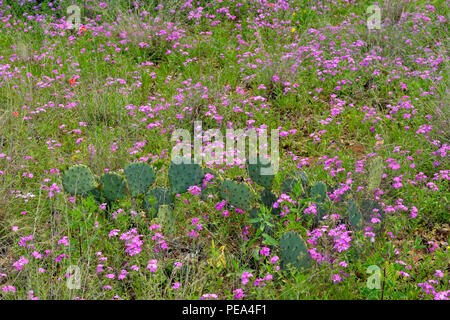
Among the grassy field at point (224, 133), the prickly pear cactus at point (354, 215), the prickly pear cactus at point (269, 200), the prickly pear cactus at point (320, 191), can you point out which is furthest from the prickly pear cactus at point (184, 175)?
the prickly pear cactus at point (354, 215)

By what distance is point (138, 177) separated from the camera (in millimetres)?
3502

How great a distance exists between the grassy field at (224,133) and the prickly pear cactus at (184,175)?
5cm

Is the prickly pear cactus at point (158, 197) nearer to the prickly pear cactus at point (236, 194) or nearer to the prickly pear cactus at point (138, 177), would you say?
the prickly pear cactus at point (138, 177)

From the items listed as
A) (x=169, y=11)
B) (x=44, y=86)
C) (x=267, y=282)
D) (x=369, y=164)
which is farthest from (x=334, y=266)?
(x=169, y=11)

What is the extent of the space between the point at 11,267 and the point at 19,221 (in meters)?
0.35

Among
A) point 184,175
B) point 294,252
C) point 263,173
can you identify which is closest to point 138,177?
point 184,175

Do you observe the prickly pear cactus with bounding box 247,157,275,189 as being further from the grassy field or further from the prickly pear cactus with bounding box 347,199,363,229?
the prickly pear cactus with bounding box 347,199,363,229

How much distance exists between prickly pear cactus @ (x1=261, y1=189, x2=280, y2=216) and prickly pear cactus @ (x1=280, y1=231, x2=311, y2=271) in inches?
19.1

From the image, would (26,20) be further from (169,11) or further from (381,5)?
(381,5)

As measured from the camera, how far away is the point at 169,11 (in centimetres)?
674

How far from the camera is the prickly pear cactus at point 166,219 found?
10.9ft

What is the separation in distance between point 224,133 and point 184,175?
1384mm

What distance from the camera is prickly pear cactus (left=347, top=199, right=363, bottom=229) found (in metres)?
3.14

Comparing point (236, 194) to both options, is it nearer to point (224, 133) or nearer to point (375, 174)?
point (375, 174)
